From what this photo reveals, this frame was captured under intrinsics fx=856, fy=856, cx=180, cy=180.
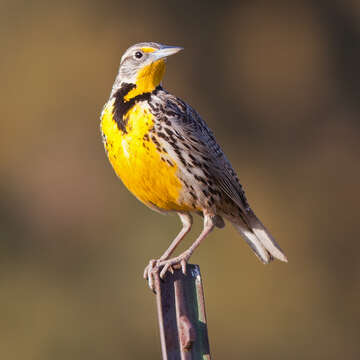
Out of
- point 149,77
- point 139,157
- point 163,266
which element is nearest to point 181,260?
point 163,266

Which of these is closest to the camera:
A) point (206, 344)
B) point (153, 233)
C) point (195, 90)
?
point (206, 344)

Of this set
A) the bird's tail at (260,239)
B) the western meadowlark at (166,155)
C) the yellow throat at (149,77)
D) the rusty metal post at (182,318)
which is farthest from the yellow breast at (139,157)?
the rusty metal post at (182,318)

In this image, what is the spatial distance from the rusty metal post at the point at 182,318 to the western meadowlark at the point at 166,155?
0.71 m

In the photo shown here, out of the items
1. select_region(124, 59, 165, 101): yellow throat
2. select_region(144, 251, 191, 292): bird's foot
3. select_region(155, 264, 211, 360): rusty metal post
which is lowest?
select_region(155, 264, 211, 360): rusty metal post

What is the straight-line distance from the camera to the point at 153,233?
6.70 meters

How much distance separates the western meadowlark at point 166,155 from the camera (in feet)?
9.33

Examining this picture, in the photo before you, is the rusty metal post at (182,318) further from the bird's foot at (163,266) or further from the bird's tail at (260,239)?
the bird's tail at (260,239)

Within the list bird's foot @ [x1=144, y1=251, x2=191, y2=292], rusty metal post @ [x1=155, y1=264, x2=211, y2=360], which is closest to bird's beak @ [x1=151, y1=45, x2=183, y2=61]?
bird's foot @ [x1=144, y1=251, x2=191, y2=292]

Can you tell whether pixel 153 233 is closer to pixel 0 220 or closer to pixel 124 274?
pixel 124 274

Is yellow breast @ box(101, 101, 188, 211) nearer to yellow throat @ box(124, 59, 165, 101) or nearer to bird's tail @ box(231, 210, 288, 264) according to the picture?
yellow throat @ box(124, 59, 165, 101)

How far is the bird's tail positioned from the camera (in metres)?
3.15

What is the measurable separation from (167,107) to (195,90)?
4949 millimetres

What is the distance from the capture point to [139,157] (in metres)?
2.80

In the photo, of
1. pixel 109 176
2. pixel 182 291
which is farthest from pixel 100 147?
pixel 182 291
